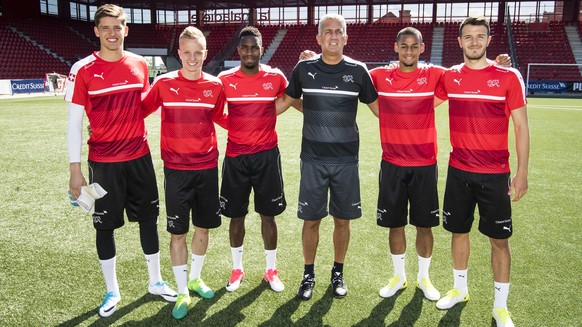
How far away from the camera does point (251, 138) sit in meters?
3.72

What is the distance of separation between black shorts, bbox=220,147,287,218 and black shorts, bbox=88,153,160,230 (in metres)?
0.57

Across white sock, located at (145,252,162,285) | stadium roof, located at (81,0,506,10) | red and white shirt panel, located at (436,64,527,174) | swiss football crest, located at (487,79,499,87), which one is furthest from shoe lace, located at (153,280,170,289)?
stadium roof, located at (81,0,506,10)

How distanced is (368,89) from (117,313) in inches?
98.1

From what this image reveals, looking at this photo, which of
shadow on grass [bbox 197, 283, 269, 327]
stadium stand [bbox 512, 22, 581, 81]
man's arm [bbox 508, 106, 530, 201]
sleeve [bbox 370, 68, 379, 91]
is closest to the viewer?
man's arm [bbox 508, 106, 530, 201]

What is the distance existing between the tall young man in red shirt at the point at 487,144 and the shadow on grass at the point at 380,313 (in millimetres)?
724

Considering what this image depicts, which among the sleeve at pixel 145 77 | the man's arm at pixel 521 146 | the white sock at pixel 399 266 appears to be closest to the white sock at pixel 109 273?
the sleeve at pixel 145 77

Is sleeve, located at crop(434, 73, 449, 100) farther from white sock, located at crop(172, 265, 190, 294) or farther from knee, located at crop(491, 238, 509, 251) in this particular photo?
Answer: white sock, located at crop(172, 265, 190, 294)

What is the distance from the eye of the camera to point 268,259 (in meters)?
3.94

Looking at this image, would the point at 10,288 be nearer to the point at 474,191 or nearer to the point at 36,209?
the point at 36,209

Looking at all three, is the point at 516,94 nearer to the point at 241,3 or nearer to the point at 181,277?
the point at 181,277

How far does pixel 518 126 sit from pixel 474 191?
21.1 inches

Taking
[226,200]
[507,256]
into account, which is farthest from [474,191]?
[226,200]

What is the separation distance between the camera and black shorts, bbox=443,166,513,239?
129 inches

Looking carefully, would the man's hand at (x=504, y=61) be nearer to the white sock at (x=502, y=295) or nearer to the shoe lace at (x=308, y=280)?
the white sock at (x=502, y=295)
